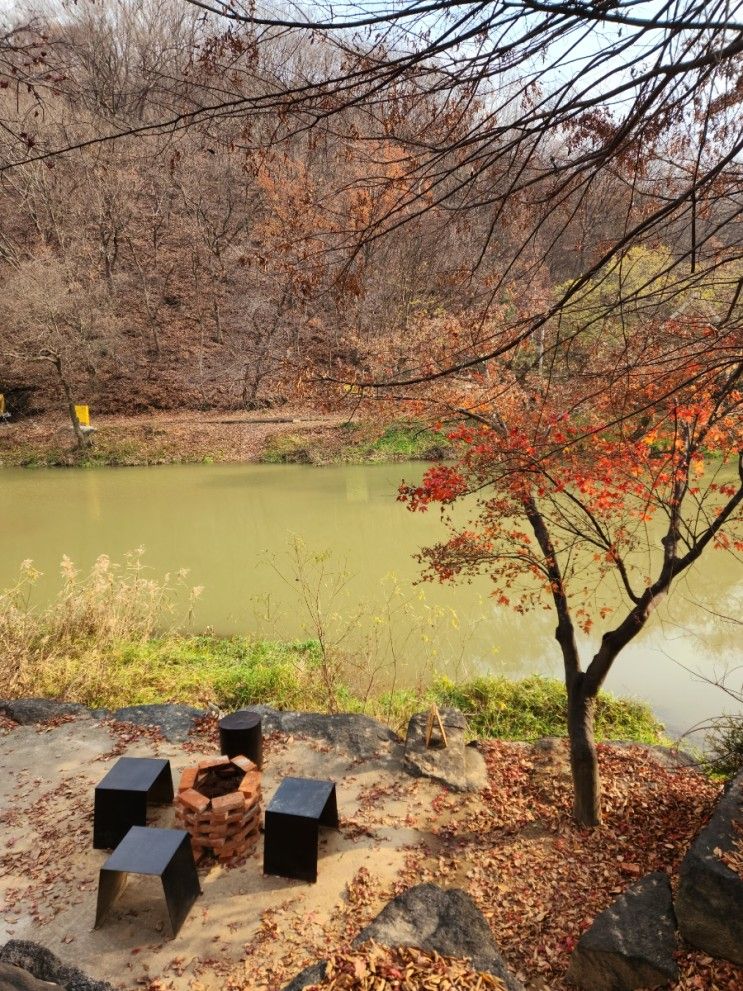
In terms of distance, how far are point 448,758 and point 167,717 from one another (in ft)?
7.24

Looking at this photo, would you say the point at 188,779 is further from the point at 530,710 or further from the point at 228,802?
the point at 530,710

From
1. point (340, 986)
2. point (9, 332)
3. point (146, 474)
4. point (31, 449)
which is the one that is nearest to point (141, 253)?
point (9, 332)

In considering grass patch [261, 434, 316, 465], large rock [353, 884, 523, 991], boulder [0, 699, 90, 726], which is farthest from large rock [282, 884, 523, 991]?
grass patch [261, 434, 316, 465]

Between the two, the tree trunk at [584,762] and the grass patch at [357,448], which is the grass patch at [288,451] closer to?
the grass patch at [357,448]

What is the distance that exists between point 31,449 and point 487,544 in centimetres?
1768

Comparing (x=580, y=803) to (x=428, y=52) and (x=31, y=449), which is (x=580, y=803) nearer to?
(x=428, y=52)

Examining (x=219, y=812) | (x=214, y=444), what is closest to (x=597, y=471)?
(x=219, y=812)

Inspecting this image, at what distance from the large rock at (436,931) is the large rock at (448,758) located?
1.32 meters

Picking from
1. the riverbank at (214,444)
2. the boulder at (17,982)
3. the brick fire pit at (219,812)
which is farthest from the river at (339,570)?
the boulder at (17,982)

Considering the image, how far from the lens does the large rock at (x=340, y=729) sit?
4457 millimetres

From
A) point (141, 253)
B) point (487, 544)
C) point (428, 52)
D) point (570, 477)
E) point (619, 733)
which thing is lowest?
point (619, 733)

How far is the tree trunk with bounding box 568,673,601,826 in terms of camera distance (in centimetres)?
349

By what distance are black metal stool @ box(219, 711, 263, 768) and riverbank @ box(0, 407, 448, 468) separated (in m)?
13.2

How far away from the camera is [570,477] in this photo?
3666mm
